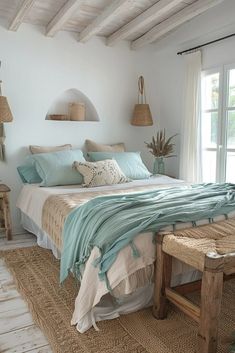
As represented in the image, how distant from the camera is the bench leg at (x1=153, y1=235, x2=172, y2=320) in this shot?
1.79 meters

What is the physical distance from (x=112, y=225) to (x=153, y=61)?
3294mm

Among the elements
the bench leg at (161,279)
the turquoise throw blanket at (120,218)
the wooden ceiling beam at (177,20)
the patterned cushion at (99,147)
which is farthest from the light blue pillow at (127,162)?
the bench leg at (161,279)

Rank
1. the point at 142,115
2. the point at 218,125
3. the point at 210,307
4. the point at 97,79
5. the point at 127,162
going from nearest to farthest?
the point at 210,307
the point at 218,125
the point at 127,162
the point at 97,79
the point at 142,115

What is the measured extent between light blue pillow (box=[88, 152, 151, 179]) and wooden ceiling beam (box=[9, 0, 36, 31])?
1634mm

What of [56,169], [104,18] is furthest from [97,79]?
[56,169]

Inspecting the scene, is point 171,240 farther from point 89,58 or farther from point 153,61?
point 153,61

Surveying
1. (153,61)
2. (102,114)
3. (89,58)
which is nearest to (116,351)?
(102,114)

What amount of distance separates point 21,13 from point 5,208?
2.00 m

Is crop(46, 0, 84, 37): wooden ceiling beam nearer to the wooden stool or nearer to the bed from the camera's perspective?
the bed

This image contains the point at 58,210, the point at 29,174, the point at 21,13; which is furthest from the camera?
the point at 29,174

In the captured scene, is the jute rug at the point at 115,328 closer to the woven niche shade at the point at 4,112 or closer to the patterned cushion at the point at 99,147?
the woven niche shade at the point at 4,112

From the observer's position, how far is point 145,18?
10.6ft

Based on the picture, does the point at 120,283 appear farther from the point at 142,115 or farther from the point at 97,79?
the point at 97,79

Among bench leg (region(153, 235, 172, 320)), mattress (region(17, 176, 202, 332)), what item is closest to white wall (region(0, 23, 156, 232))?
mattress (region(17, 176, 202, 332))
